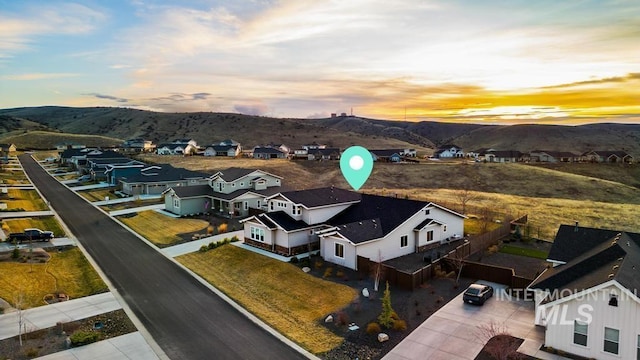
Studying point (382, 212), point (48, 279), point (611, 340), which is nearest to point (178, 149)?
point (48, 279)

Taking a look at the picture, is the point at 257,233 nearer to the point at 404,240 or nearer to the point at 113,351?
the point at 404,240

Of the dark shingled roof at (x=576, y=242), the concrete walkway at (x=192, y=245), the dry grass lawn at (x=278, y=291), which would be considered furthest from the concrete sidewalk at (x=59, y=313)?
the dark shingled roof at (x=576, y=242)

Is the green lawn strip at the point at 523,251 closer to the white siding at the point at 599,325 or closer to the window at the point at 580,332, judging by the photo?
the white siding at the point at 599,325

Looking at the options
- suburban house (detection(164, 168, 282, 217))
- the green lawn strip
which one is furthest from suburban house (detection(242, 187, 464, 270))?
suburban house (detection(164, 168, 282, 217))

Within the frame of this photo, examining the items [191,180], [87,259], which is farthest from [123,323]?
[191,180]

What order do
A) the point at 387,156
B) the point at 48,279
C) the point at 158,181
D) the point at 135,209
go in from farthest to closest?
the point at 387,156, the point at 158,181, the point at 135,209, the point at 48,279

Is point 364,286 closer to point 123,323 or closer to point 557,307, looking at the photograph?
point 557,307
